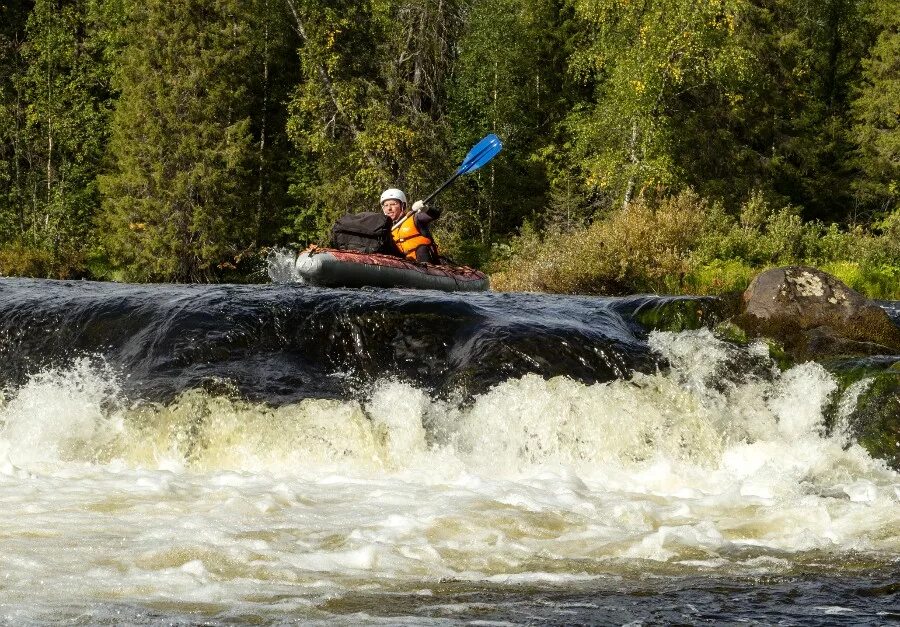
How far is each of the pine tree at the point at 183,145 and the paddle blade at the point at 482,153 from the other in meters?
9.35

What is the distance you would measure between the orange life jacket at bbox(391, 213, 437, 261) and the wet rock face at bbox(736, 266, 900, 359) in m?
4.71

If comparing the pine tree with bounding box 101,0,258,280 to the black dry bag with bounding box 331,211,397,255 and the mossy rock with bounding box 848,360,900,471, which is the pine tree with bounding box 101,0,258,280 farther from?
the mossy rock with bounding box 848,360,900,471

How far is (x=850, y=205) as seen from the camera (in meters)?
31.0

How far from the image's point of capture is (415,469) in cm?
736

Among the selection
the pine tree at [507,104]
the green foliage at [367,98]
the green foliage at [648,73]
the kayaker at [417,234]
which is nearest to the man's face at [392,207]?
the kayaker at [417,234]

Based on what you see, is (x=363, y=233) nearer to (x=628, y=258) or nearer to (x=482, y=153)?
(x=482, y=153)

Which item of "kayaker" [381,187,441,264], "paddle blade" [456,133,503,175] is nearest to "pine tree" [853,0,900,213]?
"paddle blade" [456,133,503,175]

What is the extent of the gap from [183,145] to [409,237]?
12871 mm

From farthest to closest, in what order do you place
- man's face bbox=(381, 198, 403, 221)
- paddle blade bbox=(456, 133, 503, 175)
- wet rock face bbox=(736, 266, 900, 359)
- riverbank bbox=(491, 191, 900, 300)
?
riverbank bbox=(491, 191, 900, 300)
paddle blade bbox=(456, 133, 503, 175)
man's face bbox=(381, 198, 403, 221)
wet rock face bbox=(736, 266, 900, 359)

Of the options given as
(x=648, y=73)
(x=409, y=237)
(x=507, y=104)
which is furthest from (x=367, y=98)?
(x=409, y=237)

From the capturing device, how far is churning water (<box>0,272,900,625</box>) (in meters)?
4.62

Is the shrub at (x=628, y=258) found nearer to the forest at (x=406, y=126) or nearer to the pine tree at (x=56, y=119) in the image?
the forest at (x=406, y=126)

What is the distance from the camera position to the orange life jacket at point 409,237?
13422mm

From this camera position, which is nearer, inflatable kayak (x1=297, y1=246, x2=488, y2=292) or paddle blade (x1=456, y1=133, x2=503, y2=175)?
inflatable kayak (x1=297, y1=246, x2=488, y2=292)
